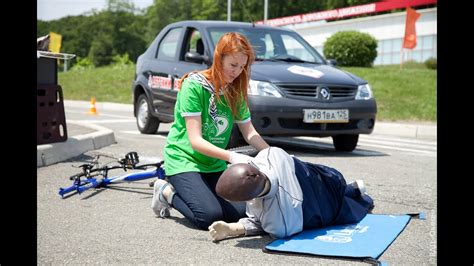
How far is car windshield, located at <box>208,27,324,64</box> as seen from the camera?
8.87 metres

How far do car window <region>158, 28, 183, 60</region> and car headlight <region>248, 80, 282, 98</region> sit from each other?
6.70 ft

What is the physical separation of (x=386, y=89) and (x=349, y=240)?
1513 cm

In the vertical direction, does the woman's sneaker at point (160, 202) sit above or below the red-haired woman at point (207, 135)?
below

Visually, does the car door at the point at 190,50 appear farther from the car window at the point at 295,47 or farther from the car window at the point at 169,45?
the car window at the point at 295,47

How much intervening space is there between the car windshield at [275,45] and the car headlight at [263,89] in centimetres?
88

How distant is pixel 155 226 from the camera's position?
4.41 metres

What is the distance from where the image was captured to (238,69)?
14.3ft

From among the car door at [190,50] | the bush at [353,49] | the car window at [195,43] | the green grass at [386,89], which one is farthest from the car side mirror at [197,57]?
the bush at [353,49]

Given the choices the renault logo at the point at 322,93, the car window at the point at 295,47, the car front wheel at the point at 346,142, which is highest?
the car window at the point at 295,47

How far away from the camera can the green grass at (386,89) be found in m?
16.0

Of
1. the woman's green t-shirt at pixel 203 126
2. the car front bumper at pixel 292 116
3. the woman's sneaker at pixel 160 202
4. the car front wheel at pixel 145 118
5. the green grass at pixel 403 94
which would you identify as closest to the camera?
the woman's green t-shirt at pixel 203 126

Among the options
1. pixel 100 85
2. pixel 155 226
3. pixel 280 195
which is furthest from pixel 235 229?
pixel 100 85

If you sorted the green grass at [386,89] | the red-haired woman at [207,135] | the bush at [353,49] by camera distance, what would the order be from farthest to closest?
the bush at [353,49] < the green grass at [386,89] < the red-haired woman at [207,135]

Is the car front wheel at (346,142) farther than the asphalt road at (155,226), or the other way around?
the car front wheel at (346,142)
